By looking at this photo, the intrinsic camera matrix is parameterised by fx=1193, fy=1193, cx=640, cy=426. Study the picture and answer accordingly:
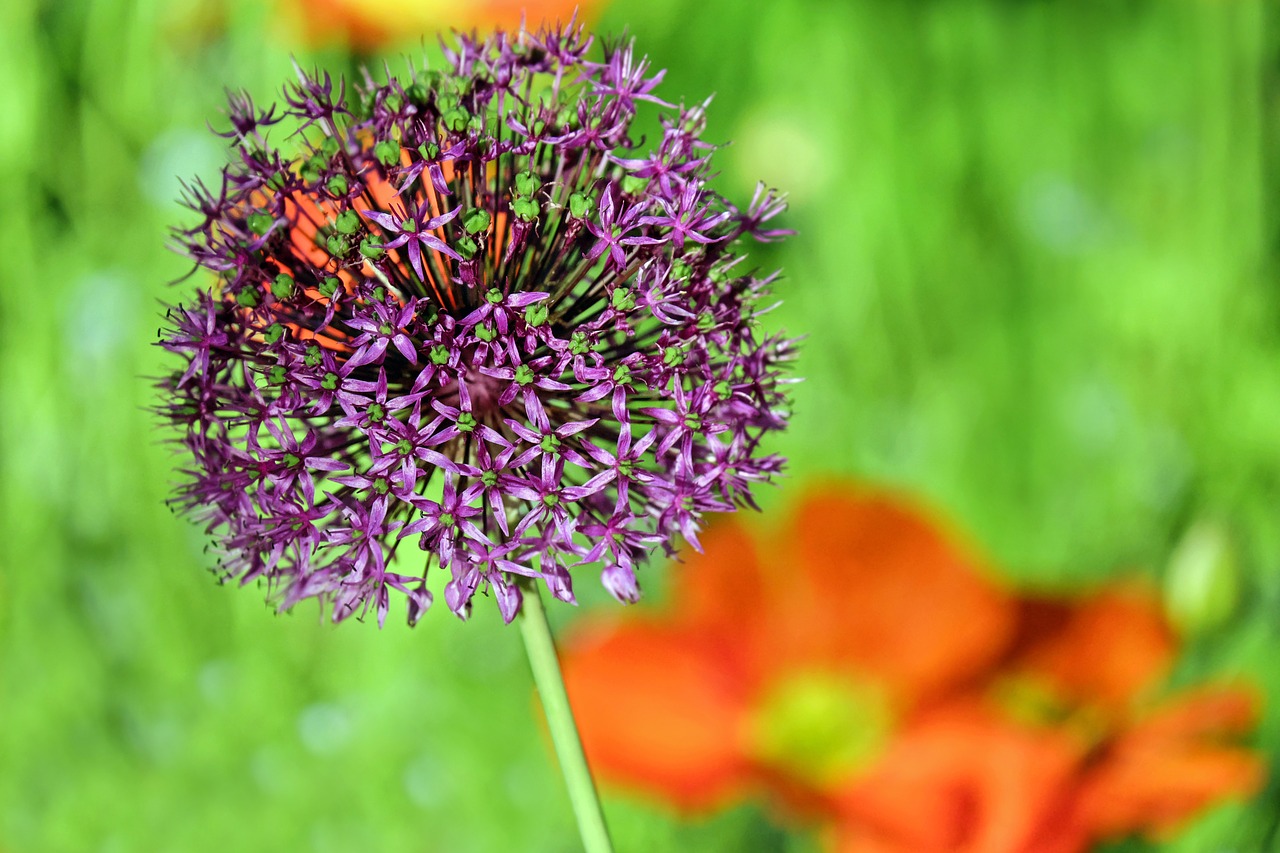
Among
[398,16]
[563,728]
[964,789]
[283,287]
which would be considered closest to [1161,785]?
[964,789]

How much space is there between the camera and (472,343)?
454 mm

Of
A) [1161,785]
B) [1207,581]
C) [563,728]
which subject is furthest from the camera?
[1207,581]

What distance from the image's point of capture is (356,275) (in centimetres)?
48

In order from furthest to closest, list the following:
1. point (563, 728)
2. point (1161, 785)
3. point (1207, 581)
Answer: point (1207, 581) → point (1161, 785) → point (563, 728)

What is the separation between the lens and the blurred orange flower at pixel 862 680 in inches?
31.3

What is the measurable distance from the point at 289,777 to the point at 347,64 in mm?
694

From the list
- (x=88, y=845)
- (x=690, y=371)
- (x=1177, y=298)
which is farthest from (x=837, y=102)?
(x=88, y=845)

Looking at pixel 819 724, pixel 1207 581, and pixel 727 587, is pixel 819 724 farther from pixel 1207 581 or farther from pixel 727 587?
pixel 1207 581

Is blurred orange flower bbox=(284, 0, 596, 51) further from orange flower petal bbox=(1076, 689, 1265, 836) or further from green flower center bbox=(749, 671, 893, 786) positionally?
orange flower petal bbox=(1076, 689, 1265, 836)

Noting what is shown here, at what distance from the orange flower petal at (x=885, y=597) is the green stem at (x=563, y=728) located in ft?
1.60

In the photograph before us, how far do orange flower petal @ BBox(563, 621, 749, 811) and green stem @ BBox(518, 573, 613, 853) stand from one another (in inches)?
16.0

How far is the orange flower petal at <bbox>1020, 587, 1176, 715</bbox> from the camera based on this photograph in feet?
2.85

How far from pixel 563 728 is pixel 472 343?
15 cm

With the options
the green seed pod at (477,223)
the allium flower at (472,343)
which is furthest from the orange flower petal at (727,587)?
the green seed pod at (477,223)
